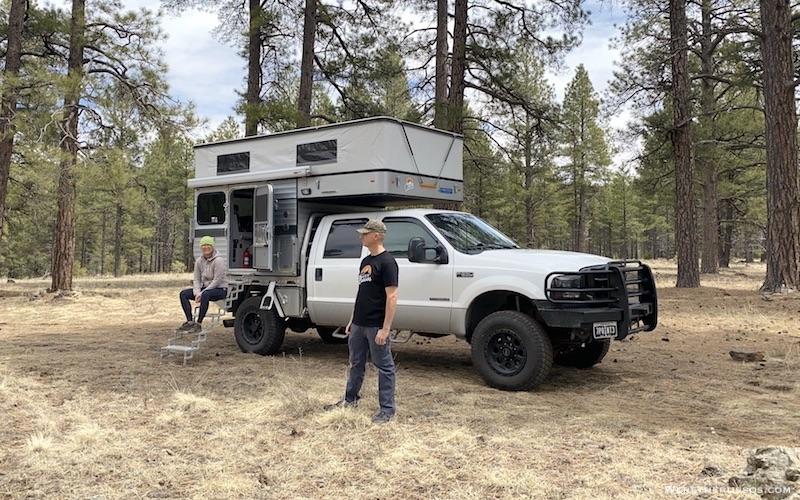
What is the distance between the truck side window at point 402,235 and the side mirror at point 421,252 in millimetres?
182

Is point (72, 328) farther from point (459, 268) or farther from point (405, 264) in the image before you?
point (459, 268)

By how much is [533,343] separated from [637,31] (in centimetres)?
1430

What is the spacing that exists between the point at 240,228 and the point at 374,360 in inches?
186

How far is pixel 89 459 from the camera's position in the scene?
4.37 metres

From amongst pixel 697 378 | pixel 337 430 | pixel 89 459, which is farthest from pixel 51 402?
pixel 697 378

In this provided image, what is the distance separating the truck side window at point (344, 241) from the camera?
7961mm

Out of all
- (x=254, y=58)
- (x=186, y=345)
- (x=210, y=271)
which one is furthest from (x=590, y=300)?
(x=254, y=58)

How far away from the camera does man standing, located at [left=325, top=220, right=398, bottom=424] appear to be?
525 cm

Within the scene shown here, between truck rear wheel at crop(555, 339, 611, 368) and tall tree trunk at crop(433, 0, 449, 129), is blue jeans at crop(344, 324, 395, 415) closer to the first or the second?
truck rear wheel at crop(555, 339, 611, 368)

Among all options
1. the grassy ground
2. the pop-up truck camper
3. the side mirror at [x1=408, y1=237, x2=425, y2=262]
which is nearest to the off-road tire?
the pop-up truck camper

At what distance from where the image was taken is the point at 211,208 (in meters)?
9.29

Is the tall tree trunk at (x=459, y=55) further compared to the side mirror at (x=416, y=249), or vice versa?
the tall tree trunk at (x=459, y=55)

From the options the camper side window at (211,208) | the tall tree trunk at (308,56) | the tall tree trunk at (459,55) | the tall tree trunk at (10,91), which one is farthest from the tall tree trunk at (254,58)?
the camper side window at (211,208)

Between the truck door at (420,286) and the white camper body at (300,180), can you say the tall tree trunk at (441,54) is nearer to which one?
the white camper body at (300,180)
